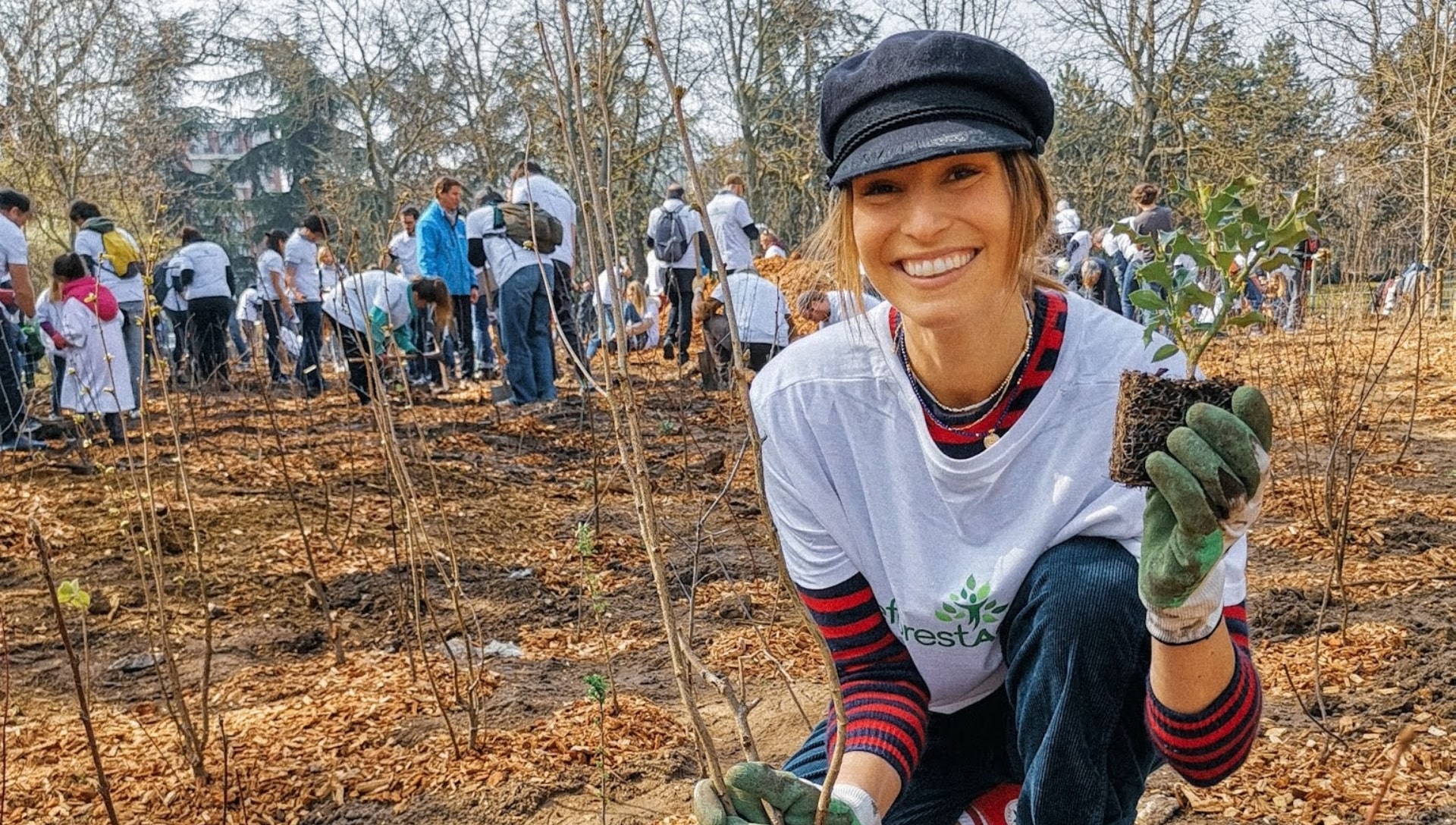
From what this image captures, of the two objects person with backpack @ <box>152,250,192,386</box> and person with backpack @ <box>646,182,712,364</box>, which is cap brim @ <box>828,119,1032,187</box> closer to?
person with backpack @ <box>646,182,712,364</box>

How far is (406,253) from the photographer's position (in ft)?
30.9

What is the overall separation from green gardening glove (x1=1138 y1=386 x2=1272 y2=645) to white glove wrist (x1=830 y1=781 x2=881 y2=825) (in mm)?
497

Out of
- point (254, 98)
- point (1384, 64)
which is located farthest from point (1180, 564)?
point (254, 98)

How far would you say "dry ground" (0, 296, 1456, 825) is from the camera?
7.85 ft

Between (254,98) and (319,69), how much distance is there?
31.4 ft

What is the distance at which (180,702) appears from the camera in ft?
7.36

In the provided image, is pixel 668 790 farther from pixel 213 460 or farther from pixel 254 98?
pixel 254 98

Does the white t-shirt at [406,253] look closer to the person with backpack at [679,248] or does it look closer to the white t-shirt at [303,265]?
the white t-shirt at [303,265]

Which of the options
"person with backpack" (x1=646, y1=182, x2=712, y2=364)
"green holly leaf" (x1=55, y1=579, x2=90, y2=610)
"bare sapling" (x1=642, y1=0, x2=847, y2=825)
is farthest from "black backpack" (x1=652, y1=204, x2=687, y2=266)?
"bare sapling" (x1=642, y1=0, x2=847, y2=825)

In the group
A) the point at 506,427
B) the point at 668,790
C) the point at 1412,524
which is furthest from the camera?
the point at 506,427

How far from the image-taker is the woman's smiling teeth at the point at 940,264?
139 cm

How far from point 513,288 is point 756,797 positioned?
5839 mm

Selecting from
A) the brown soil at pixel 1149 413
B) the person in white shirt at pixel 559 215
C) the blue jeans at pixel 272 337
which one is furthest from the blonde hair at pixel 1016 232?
the blue jeans at pixel 272 337

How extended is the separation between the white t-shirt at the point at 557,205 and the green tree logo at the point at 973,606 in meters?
5.07
